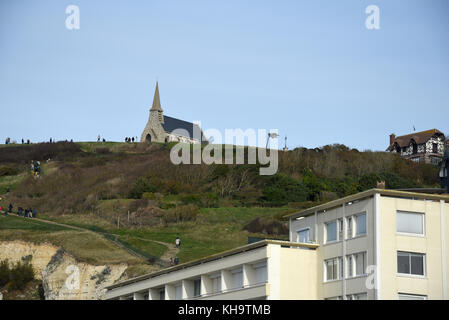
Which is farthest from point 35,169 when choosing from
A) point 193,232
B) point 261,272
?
point 261,272

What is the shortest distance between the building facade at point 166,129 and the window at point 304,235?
4657 inches

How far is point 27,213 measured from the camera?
291 ft

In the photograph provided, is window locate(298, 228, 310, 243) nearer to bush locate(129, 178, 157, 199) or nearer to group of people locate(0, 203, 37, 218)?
group of people locate(0, 203, 37, 218)

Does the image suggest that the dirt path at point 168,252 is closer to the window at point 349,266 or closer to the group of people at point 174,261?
the group of people at point 174,261

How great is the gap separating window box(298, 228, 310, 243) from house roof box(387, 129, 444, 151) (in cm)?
9763

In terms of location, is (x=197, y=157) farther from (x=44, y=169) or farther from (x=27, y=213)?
(x=27, y=213)

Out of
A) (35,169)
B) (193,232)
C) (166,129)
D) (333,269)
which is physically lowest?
(333,269)

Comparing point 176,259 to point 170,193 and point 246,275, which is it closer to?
point 246,275

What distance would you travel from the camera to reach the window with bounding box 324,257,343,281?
1486 inches

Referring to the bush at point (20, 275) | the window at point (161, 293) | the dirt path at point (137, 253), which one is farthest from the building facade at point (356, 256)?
the bush at point (20, 275)

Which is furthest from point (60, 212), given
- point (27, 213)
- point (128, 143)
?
point (128, 143)

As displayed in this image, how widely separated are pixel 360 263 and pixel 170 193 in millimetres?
63201

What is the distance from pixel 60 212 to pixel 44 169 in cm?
2755

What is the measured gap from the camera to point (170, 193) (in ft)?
323
